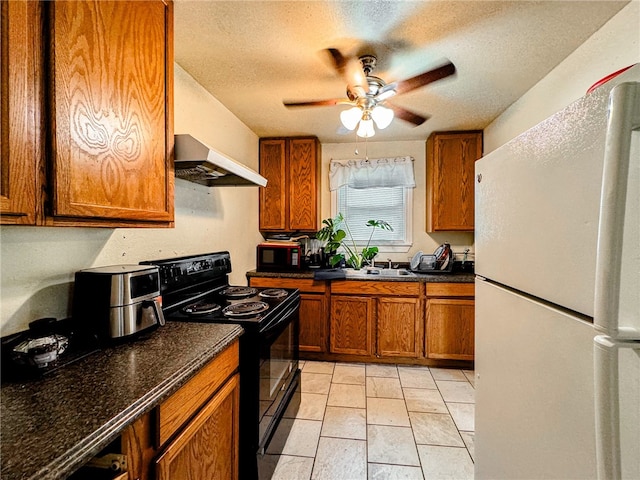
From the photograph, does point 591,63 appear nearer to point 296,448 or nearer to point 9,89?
point 9,89

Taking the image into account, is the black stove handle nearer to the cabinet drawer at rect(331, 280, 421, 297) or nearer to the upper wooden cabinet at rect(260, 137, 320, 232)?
the cabinet drawer at rect(331, 280, 421, 297)

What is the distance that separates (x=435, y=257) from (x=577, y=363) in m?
2.46

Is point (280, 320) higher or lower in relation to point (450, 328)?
higher

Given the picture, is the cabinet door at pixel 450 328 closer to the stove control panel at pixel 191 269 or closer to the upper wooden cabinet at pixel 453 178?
the upper wooden cabinet at pixel 453 178

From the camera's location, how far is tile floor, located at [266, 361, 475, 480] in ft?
5.29

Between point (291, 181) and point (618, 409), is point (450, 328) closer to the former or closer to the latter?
point (291, 181)

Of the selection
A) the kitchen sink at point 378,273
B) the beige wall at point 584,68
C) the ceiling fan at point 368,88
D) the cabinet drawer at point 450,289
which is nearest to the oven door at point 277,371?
the kitchen sink at point 378,273

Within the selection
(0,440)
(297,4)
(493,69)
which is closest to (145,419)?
(0,440)

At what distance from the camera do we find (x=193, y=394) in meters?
0.97

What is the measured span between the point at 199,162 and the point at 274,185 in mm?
1942

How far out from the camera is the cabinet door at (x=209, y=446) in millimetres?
875

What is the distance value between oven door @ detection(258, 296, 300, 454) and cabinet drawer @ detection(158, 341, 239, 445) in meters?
0.21

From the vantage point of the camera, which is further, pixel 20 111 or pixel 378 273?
pixel 378 273

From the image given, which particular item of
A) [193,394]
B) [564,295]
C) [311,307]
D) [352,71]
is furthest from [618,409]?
[311,307]
